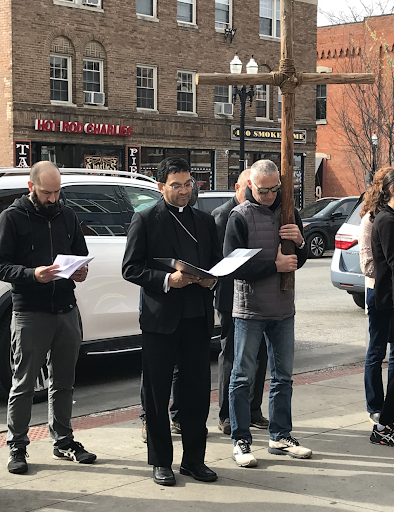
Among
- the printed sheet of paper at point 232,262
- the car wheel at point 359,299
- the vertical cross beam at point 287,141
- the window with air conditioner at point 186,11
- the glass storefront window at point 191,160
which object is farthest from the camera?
the window with air conditioner at point 186,11

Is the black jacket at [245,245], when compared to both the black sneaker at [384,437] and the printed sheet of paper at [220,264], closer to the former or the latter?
the printed sheet of paper at [220,264]

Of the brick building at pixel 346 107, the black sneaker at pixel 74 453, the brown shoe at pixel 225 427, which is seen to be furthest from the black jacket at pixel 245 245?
the brick building at pixel 346 107

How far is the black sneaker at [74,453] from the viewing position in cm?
541

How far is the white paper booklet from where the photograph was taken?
16.6ft

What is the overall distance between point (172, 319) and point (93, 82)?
76.4 feet

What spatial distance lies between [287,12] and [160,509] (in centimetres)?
337

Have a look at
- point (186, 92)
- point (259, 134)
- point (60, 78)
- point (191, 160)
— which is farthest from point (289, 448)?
point (259, 134)

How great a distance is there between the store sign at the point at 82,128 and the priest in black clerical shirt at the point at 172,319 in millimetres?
21188

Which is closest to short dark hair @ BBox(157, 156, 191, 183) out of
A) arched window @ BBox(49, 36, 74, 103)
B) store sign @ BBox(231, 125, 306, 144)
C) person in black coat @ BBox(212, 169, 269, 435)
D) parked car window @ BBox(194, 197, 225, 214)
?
person in black coat @ BBox(212, 169, 269, 435)

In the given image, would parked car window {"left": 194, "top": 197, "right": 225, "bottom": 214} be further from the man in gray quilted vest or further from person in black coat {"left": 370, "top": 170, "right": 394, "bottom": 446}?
the man in gray quilted vest

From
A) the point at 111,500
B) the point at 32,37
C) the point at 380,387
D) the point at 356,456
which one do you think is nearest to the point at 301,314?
the point at 380,387

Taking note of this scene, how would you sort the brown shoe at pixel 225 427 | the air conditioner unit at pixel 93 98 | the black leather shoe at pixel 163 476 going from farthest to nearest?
the air conditioner unit at pixel 93 98 → the brown shoe at pixel 225 427 → the black leather shoe at pixel 163 476

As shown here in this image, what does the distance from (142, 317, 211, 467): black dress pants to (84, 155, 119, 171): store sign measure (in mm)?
22346

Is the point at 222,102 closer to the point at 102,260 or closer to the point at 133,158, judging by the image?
the point at 133,158
